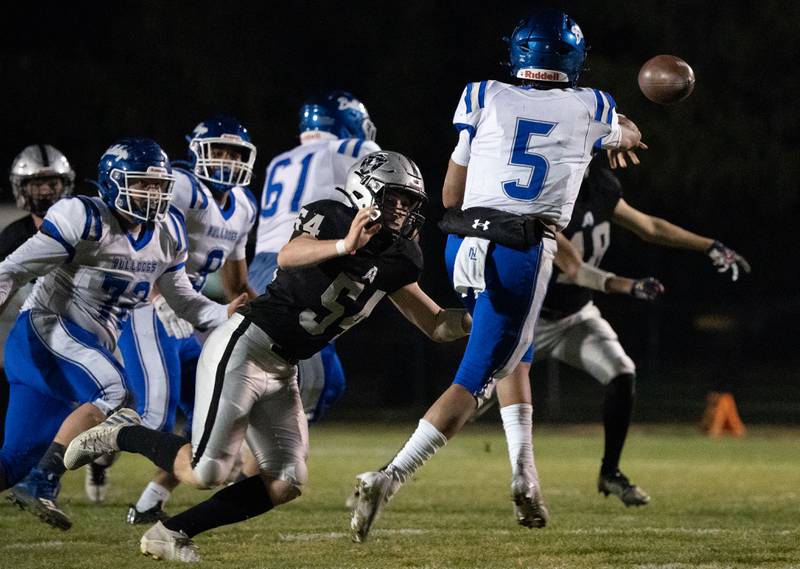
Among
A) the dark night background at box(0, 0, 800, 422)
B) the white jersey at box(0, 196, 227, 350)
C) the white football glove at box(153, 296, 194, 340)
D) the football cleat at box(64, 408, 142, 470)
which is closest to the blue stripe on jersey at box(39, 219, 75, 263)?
the white jersey at box(0, 196, 227, 350)

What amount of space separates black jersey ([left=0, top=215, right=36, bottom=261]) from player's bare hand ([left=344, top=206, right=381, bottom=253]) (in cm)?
266

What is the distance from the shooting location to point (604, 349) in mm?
6984

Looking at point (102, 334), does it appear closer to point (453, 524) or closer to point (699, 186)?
point (453, 524)

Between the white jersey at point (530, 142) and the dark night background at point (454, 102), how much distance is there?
35.9 feet

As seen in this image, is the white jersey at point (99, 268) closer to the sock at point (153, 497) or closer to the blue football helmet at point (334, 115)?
the sock at point (153, 497)

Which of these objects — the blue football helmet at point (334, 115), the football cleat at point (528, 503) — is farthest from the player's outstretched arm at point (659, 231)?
the football cleat at point (528, 503)

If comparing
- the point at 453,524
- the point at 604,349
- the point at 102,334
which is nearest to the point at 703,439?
the point at 604,349

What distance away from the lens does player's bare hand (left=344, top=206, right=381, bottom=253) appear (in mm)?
4445

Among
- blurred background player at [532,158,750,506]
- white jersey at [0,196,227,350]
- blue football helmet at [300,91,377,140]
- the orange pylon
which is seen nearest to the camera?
white jersey at [0,196,227,350]

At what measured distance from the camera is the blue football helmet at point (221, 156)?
6754 millimetres

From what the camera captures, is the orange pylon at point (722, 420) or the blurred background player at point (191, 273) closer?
the blurred background player at point (191, 273)

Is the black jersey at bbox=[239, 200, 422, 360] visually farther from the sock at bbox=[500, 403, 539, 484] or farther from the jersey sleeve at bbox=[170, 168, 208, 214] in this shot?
the jersey sleeve at bbox=[170, 168, 208, 214]

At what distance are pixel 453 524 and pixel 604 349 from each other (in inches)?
57.7

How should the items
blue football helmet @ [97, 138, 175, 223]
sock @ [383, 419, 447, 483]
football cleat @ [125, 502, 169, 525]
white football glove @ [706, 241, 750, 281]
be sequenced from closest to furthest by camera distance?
1. sock @ [383, 419, 447, 483]
2. blue football helmet @ [97, 138, 175, 223]
3. football cleat @ [125, 502, 169, 525]
4. white football glove @ [706, 241, 750, 281]
